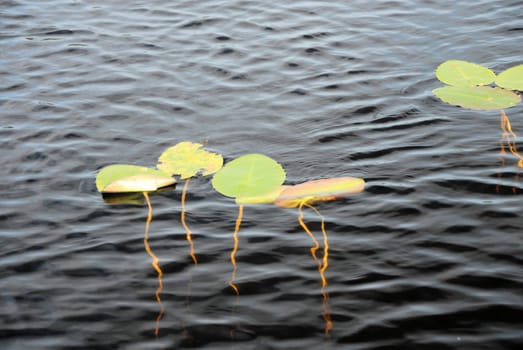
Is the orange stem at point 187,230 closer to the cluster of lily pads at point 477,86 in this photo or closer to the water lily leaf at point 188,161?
the water lily leaf at point 188,161

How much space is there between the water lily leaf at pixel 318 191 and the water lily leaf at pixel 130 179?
464 mm

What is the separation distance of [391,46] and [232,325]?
88.6 inches

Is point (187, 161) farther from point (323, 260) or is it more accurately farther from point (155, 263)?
point (323, 260)

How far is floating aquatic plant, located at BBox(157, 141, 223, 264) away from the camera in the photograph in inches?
95.3

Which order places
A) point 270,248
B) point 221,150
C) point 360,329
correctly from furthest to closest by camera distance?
point 221,150 → point 270,248 → point 360,329

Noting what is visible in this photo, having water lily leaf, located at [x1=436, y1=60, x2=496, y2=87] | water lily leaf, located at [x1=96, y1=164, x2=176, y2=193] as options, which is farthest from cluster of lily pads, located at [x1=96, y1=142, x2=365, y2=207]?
water lily leaf, located at [x1=436, y1=60, x2=496, y2=87]

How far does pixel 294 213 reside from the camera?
227 centimetres

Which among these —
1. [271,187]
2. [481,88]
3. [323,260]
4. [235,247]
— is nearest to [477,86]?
[481,88]

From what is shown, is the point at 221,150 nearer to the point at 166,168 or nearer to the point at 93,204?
the point at 166,168

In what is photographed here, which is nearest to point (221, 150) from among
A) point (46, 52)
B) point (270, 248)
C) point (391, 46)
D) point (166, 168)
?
point (166, 168)

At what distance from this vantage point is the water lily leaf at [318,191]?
2.26m

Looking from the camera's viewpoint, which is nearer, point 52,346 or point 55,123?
point 52,346

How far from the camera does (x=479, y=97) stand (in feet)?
8.89

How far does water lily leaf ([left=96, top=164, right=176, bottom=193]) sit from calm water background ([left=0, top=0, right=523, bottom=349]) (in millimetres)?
65
